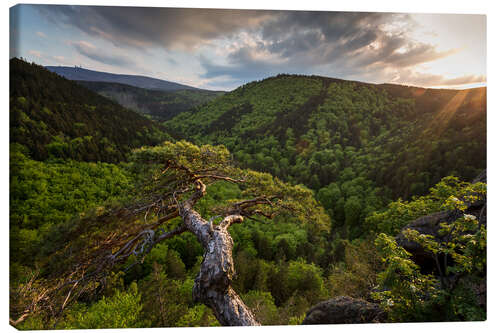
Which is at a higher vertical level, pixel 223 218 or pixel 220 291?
pixel 223 218

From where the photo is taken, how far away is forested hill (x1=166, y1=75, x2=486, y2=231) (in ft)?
14.5

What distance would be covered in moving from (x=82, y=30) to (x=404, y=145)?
8627 millimetres

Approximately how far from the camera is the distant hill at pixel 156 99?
246 inches

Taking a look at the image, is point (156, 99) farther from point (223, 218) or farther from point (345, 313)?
point (345, 313)

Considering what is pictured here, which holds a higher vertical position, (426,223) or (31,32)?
(31,32)

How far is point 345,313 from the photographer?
2.73 m

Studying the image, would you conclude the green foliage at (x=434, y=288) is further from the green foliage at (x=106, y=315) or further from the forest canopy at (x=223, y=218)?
the green foliage at (x=106, y=315)

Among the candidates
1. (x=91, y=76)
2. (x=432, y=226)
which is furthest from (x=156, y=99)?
(x=432, y=226)

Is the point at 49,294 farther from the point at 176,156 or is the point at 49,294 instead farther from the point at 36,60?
the point at 36,60

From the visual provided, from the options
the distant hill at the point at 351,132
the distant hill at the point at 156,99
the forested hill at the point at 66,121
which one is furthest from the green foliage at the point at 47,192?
the distant hill at the point at 351,132

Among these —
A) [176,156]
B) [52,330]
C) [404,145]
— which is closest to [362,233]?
[404,145]

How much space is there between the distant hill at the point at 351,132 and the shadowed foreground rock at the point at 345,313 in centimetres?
352

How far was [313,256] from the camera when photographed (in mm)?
6488

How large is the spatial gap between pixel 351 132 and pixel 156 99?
9.01 metres
